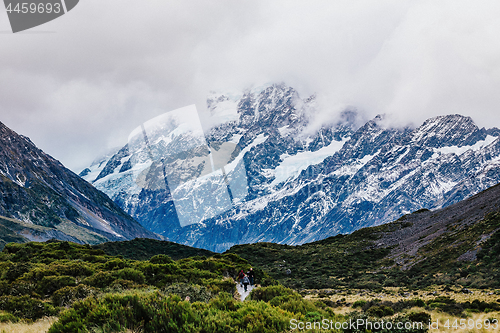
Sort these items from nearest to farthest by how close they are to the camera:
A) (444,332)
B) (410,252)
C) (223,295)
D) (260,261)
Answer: (444,332) → (223,295) → (410,252) → (260,261)

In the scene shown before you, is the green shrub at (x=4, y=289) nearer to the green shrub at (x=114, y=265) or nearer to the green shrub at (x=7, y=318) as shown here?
the green shrub at (x=7, y=318)

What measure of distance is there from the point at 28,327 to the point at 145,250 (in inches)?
3098

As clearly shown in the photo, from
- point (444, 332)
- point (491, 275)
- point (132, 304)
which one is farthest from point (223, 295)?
point (491, 275)

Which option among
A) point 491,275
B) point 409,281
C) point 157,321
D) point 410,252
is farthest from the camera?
point 410,252

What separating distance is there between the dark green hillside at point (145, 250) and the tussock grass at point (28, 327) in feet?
215

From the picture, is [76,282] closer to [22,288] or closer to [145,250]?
[22,288]

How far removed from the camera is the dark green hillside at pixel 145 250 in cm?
7844

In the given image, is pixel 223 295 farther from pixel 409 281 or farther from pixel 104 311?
pixel 409 281

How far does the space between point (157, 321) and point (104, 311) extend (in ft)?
5.62

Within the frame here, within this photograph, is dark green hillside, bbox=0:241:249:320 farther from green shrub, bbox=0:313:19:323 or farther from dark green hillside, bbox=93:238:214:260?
dark green hillside, bbox=93:238:214:260

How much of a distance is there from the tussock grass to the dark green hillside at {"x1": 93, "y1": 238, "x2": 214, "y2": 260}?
65.7m

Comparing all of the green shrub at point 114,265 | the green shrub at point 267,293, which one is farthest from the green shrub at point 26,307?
the green shrub at point 114,265

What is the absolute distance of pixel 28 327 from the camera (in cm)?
1192

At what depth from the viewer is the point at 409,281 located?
36.9 m
